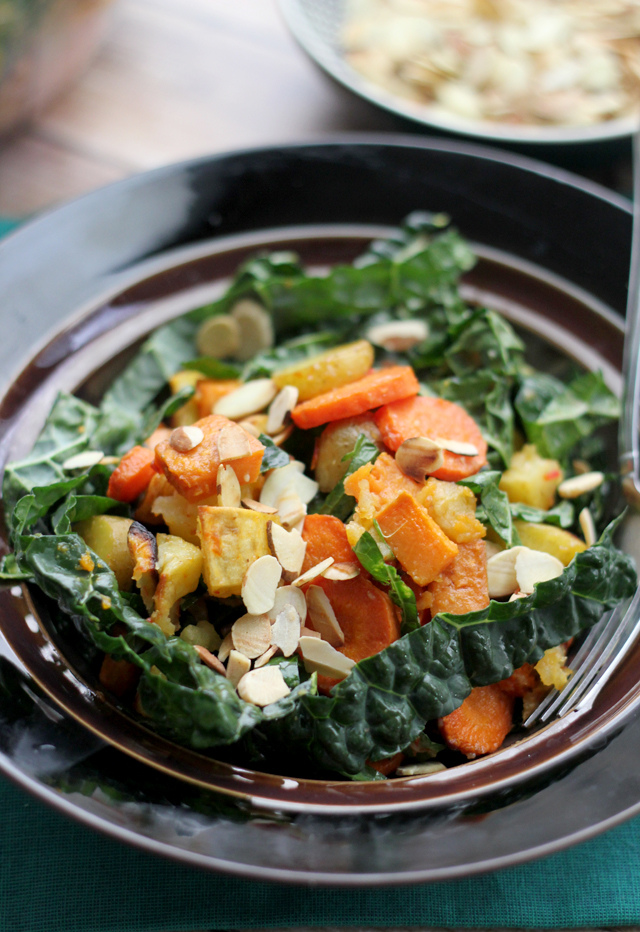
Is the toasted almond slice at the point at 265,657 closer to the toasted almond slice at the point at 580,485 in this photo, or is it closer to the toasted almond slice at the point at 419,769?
the toasted almond slice at the point at 419,769

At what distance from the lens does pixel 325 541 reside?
73.6 inches

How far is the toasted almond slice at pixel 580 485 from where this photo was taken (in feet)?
7.10

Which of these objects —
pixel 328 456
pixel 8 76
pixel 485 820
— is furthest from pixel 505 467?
pixel 8 76

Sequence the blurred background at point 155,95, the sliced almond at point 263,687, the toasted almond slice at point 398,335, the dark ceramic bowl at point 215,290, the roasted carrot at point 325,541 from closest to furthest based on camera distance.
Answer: the dark ceramic bowl at point 215,290 < the sliced almond at point 263,687 < the roasted carrot at point 325,541 < the toasted almond slice at point 398,335 < the blurred background at point 155,95

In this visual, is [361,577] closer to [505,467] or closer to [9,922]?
[505,467]

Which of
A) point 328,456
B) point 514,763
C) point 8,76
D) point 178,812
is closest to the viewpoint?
point 178,812

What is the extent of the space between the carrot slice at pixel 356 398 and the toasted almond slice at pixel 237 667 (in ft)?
2.15

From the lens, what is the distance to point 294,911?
1.66 meters

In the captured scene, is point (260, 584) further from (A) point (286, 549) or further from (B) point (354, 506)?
(B) point (354, 506)

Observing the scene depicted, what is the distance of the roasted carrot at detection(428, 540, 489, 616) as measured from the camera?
5.96ft

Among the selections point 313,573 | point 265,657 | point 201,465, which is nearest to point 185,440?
point 201,465

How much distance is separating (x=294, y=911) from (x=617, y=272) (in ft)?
6.86

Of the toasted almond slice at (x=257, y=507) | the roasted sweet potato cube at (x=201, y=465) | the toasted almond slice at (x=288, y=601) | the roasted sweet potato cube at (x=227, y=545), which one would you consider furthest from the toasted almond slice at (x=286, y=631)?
the roasted sweet potato cube at (x=201, y=465)

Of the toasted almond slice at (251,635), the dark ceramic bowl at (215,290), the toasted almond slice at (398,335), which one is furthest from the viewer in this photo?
the toasted almond slice at (398,335)
